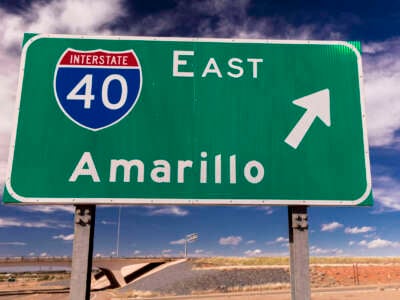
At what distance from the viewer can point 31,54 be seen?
618cm

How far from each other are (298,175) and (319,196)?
45cm

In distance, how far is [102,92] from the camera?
5.99 meters

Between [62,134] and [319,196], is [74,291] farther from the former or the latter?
[319,196]

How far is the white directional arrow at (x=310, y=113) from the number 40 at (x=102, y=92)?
2.79 meters

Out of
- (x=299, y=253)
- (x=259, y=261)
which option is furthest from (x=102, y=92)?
(x=259, y=261)

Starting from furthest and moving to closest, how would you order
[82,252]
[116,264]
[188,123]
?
1. [116,264]
2. [188,123]
3. [82,252]

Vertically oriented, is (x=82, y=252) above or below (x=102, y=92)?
below

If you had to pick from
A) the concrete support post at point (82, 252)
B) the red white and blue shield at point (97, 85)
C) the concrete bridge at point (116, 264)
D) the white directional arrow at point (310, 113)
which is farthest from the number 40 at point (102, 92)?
the concrete bridge at point (116, 264)

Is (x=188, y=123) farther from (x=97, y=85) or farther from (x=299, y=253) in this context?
(x=299, y=253)

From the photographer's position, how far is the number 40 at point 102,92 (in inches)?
233

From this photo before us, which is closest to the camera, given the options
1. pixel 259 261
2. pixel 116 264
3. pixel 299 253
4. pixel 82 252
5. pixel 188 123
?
pixel 82 252

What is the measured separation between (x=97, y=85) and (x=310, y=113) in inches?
140

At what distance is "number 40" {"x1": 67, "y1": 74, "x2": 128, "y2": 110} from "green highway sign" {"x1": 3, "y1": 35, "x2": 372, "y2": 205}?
0.02 meters

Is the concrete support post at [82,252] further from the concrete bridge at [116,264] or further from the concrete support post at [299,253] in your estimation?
the concrete bridge at [116,264]
